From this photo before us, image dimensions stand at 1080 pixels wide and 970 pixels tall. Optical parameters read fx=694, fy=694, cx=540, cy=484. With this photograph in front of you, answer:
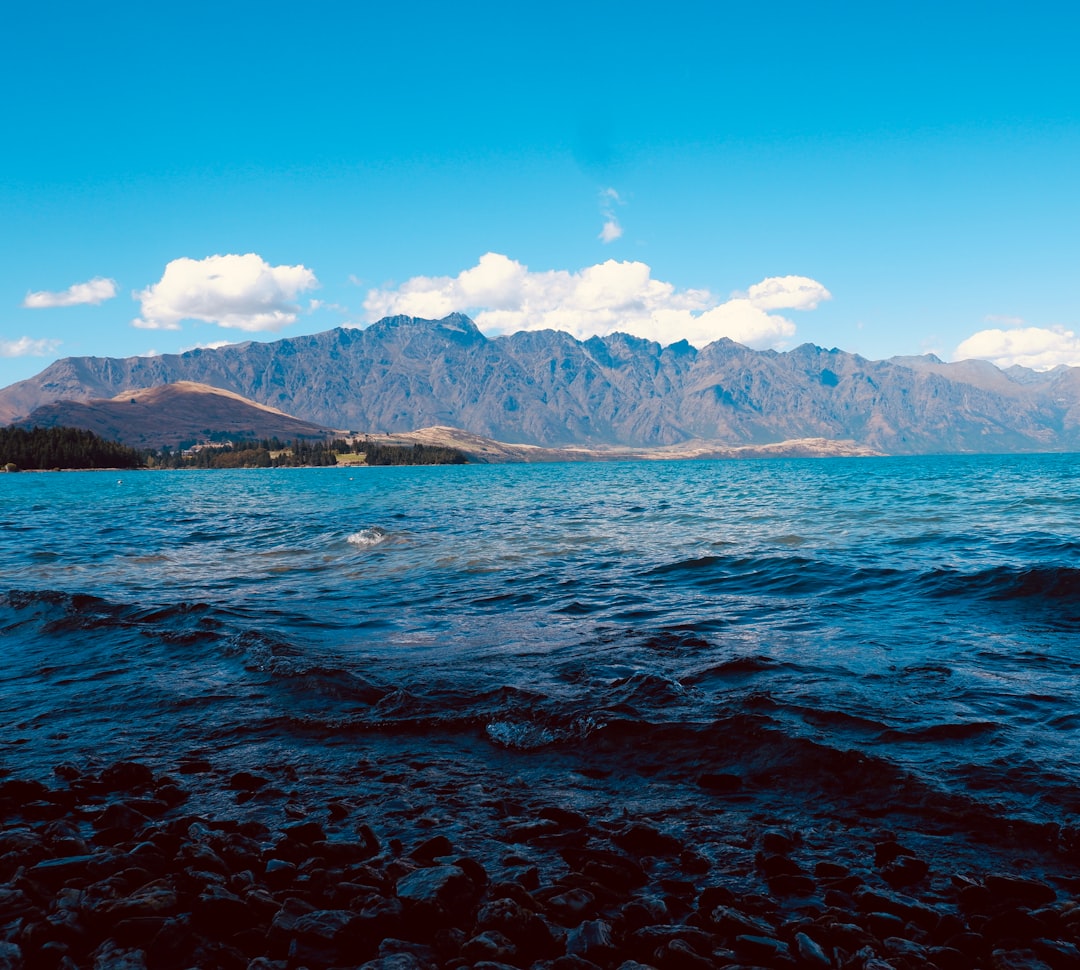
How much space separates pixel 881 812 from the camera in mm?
8469

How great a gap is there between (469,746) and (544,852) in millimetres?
3461

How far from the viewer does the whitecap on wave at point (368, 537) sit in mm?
38438

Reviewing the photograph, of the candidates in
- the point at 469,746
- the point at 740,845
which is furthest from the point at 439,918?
the point at 469,746

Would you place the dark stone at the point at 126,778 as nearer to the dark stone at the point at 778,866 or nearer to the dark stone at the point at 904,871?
the dark stone at the point at 778,866

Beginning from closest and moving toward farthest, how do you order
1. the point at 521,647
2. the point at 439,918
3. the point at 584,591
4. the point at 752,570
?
1. the point at 439,918
2. the point at 521,647
3. the point at 584,591
4. the point at 752,570

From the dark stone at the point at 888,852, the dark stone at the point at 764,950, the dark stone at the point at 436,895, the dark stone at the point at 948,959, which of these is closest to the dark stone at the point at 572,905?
the dark stone at the point at 436,895

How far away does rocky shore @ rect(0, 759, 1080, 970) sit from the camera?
5727 mm

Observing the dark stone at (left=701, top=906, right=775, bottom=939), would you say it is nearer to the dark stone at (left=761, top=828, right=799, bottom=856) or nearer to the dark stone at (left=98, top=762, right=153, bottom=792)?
the dark stone at (left=761, top=828, right=799, bottom=856)

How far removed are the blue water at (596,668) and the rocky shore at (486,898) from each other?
53.6 inches

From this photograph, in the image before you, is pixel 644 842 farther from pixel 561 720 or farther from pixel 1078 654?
pixel 1078 654

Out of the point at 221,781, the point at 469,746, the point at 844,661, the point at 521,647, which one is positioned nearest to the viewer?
the point at 221,781

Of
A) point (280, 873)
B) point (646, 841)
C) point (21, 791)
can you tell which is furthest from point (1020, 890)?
point (21, 791)

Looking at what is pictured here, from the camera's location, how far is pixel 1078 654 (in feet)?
48.4

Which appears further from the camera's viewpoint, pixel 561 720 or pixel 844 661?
pixel 844 661
